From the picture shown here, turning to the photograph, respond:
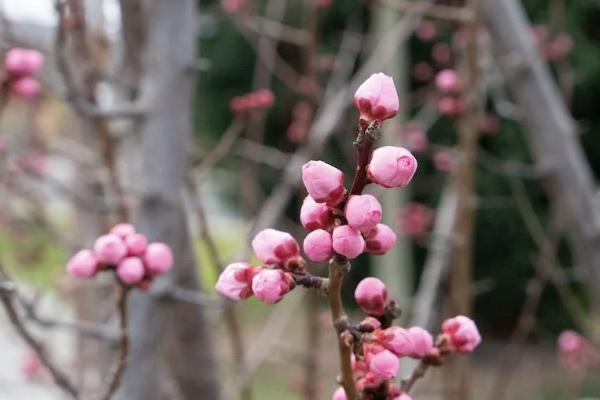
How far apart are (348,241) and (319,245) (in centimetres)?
3

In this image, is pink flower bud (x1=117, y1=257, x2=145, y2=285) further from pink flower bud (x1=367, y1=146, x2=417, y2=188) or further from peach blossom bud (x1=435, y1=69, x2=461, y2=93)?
peach blossom bud (x1=435, y1=69, x2=461, y2=93)

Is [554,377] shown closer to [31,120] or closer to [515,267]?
[515,267]

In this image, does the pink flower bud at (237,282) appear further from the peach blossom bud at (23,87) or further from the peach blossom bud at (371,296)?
the peach blossom bud at (23,87)

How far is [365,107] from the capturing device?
598 millimetres

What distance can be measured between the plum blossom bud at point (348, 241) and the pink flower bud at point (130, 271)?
342 mm

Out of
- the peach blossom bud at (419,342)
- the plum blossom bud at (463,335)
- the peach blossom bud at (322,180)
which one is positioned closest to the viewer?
the peach blossom bud at (322,180)

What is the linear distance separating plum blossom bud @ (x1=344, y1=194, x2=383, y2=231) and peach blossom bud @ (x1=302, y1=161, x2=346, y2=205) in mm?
15

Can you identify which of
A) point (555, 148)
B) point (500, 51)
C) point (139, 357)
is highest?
point (500, 51)

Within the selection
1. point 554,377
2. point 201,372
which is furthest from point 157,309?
point 554,377

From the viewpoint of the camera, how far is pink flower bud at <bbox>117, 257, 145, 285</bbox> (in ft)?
2.89

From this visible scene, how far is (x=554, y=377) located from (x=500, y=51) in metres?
4.68

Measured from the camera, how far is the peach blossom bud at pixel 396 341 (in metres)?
0.66

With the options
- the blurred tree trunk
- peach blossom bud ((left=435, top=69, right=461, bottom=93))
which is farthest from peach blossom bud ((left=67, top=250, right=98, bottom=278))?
peach blossom bud ((left=435, top=69, right=461, bottom=93))

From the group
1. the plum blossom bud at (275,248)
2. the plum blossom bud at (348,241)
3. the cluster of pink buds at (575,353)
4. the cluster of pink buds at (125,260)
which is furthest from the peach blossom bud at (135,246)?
the cluster of pink buds at (575,353)
